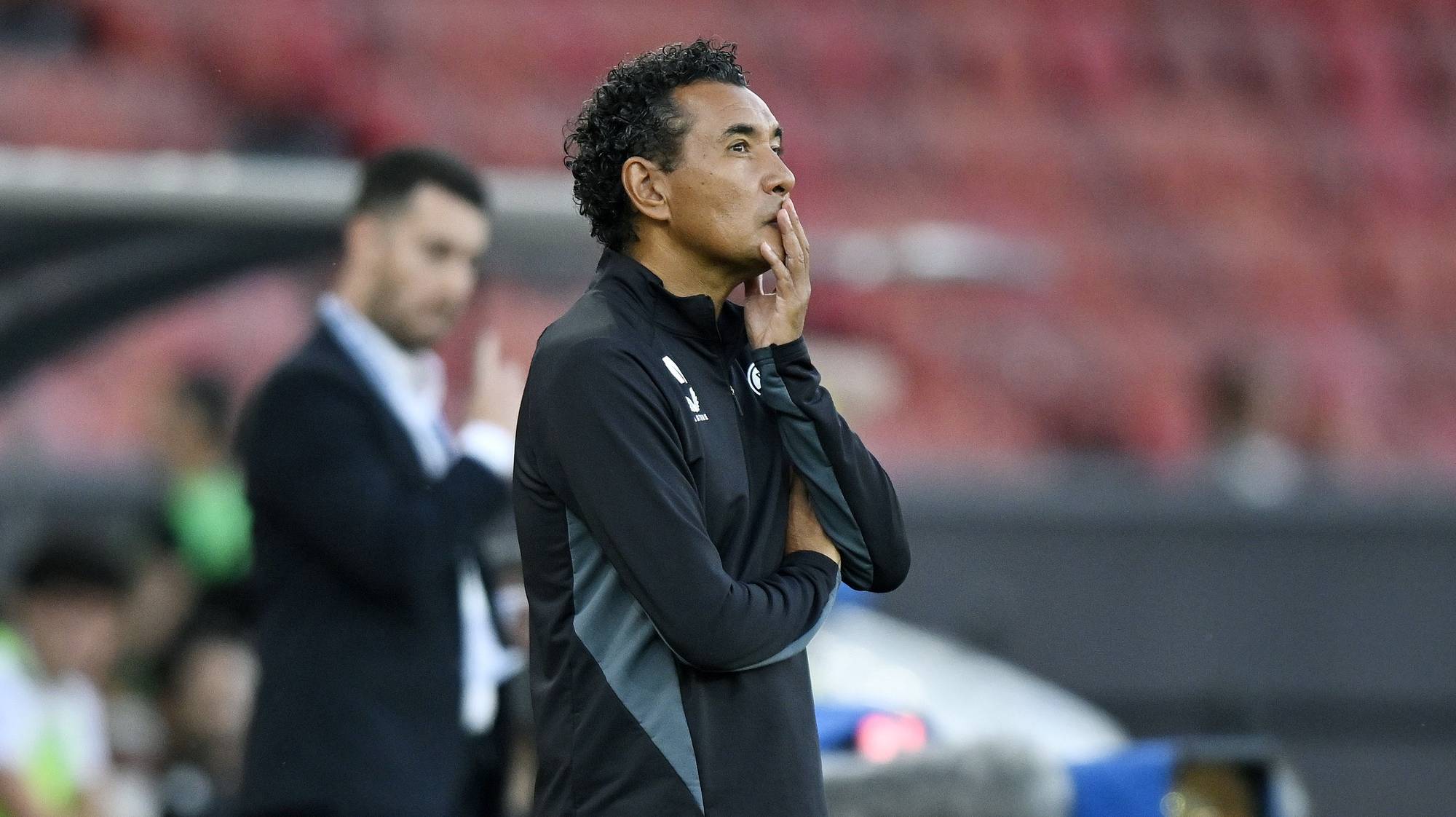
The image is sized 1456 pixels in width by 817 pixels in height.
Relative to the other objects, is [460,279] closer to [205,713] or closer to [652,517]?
[652,517]

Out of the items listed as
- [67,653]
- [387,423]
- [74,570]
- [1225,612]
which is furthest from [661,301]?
[1225,612]

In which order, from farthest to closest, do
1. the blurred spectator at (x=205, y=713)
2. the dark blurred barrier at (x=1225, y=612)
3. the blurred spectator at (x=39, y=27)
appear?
the blurred spectator at (x=39, y=27)
the dark blurred barrier at (x=1225, y=612)
the blurred spectator at (x=205, y=713)

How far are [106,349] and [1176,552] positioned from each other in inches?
186

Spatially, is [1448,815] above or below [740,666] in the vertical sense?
below

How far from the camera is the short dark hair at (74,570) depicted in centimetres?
475

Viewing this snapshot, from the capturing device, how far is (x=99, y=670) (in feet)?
16.4

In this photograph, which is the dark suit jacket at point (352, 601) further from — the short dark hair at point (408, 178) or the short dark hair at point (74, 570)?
the short dark hair at point (74, 570)

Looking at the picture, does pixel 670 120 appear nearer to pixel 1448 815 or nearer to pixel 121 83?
pixel 1448 815

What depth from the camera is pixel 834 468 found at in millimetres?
2238

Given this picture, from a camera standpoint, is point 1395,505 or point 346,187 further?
Answer: point 1395,505

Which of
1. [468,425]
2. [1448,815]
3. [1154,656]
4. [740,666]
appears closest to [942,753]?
[468,425]

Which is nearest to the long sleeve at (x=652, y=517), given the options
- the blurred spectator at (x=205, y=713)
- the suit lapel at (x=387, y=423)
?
the suit lapel at (x=387, y=423)

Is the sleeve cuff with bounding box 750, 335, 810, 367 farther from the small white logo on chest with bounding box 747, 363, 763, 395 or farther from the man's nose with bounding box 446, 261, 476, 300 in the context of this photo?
the man's nose with bounding box 446, 261, 476, 300

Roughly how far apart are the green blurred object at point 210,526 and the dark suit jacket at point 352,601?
9.30 ft
